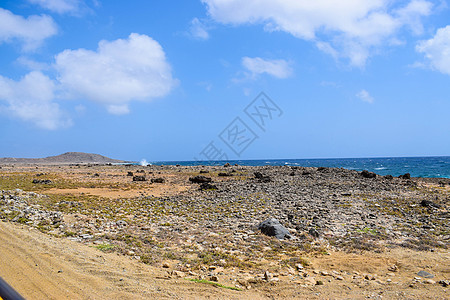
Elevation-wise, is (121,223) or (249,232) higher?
(121,223)

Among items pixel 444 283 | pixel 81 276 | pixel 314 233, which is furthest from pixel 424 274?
pixel 81 276

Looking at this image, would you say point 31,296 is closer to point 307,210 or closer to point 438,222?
point 307,210

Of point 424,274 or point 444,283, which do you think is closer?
point 444,283

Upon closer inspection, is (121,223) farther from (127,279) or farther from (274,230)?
(274,230)

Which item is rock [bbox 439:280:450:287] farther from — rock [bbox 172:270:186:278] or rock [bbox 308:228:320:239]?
rock [bbox 172:270:186:278]

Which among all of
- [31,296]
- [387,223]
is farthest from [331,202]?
[31,296]

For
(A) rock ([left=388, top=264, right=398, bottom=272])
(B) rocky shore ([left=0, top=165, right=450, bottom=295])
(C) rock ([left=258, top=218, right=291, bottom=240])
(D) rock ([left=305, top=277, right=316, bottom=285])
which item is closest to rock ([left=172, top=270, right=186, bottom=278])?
(B) rocky shore ([left=0, top=165, right=450, bottom=295])

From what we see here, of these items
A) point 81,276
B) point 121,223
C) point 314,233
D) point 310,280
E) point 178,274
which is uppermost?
point 121,223

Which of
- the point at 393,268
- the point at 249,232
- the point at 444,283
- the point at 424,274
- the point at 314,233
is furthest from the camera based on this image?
the point at 249,232

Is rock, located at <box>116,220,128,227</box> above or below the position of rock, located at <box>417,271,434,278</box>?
above

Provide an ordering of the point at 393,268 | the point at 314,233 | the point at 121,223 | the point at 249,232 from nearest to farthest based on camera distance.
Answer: the point at 393,268
the point at 314,233
the point at 249,232
the point at 121,223

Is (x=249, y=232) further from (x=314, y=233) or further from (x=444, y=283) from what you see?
(x=444, y=283)

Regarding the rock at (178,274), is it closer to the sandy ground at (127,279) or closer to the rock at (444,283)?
the sandy ground at (127,279)

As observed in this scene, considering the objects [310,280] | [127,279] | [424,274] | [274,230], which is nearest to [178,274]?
[127,279]
